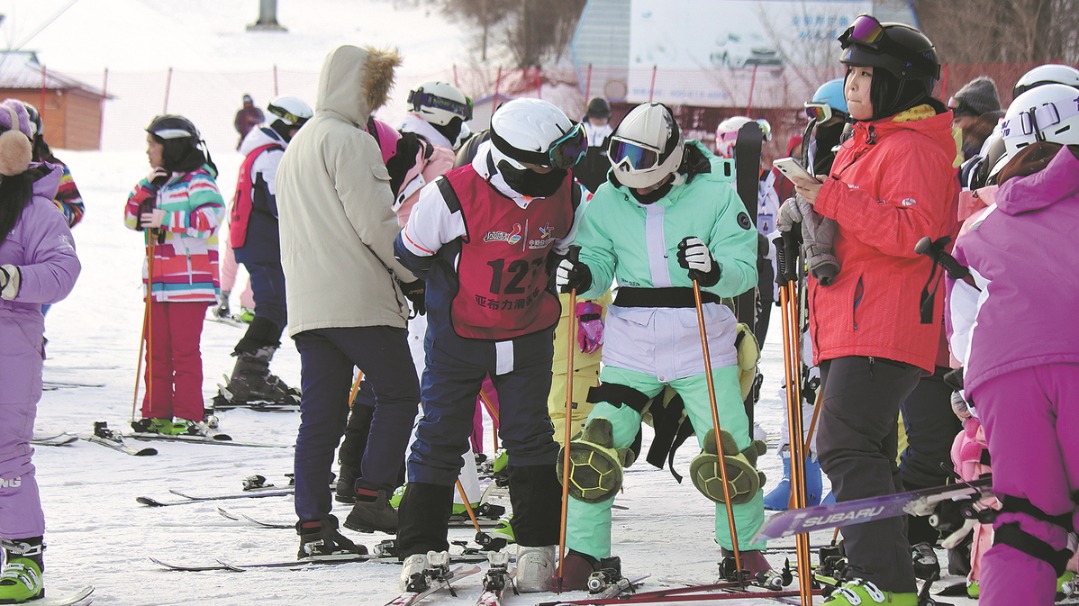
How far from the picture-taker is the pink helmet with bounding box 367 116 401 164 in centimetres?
568

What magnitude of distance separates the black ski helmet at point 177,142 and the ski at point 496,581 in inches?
174

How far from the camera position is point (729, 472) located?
179 inches

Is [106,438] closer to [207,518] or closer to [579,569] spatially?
[207,518]

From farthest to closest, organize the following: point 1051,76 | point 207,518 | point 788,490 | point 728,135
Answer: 1. point 728,135
2. point 788,490
3. point 207,518
4. point 1051,76

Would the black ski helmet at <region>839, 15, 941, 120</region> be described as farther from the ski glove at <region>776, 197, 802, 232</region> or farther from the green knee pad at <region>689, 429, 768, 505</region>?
the green knee pad at <region>689, 429, 768, 505</region>

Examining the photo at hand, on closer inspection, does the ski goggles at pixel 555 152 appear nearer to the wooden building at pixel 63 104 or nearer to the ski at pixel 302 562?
the ski at pixel 302 562

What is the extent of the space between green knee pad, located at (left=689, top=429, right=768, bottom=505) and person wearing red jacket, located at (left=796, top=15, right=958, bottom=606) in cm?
45

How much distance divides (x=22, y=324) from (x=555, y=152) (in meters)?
1.98

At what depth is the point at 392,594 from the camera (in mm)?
4551

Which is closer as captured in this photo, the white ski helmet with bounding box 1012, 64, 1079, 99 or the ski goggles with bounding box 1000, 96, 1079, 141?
the ski goggles with bounding box 1000, 96, 1079, 141

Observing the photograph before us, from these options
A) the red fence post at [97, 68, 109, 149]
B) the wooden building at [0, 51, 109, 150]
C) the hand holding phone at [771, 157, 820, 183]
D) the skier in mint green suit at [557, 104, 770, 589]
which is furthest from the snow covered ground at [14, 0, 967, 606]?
the wooden building at [0, 51, 109, 150]

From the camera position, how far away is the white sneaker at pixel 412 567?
14.7 ft

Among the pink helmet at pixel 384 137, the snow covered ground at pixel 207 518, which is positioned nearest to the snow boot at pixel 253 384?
the snow covered ground at pixel 207 518

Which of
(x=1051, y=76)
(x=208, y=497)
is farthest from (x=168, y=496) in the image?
(x=1051, y=76)
